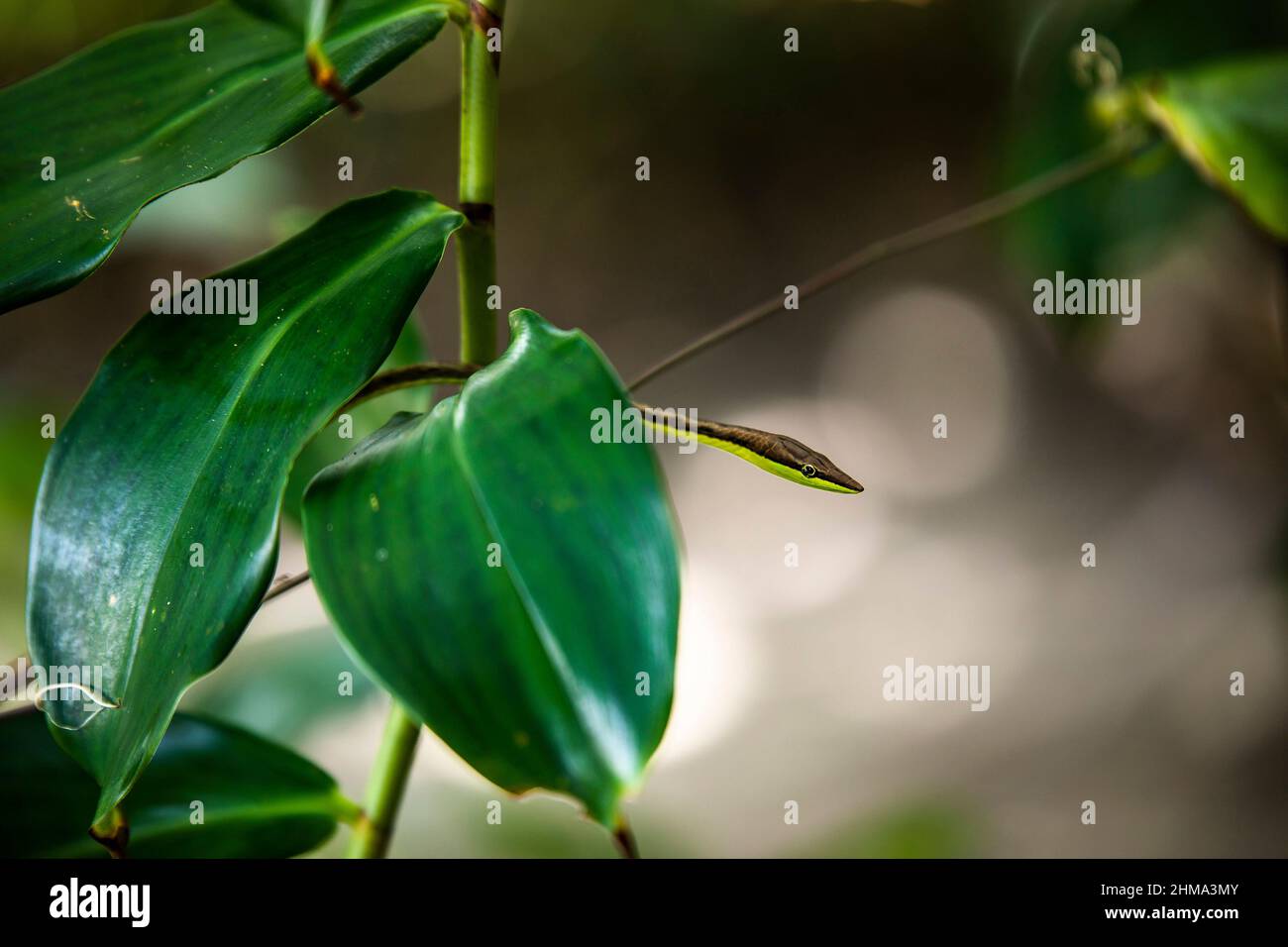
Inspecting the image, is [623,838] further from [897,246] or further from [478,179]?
[897,246]

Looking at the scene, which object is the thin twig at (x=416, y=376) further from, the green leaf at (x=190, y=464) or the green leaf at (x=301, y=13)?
the green leaf at (x=301, y=13)

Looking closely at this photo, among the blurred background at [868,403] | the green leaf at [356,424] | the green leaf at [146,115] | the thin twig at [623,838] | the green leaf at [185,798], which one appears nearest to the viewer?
the thin twig at [623,838]

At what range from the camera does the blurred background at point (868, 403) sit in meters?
1.62

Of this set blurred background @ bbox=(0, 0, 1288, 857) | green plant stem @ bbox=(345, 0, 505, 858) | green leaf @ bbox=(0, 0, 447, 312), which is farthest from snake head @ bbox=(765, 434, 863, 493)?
blurred background @ bbox=(0, 0, 1288, 857)

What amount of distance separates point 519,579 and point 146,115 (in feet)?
1.08

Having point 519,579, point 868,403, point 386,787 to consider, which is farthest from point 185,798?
point 868,403

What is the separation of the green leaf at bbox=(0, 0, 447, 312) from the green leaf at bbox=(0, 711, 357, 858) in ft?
0.91

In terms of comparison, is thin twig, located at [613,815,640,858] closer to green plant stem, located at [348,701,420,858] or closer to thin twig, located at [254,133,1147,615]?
thin twig, located at [254,133,1147,615]

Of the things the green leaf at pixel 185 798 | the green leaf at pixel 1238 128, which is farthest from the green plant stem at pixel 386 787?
the green leaf at pixel 1238 128

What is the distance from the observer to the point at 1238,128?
75 centimetres

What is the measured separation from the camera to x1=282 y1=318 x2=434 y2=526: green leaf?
2.23ft

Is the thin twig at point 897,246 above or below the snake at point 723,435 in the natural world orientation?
above

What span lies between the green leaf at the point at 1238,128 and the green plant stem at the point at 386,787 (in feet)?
2.45
